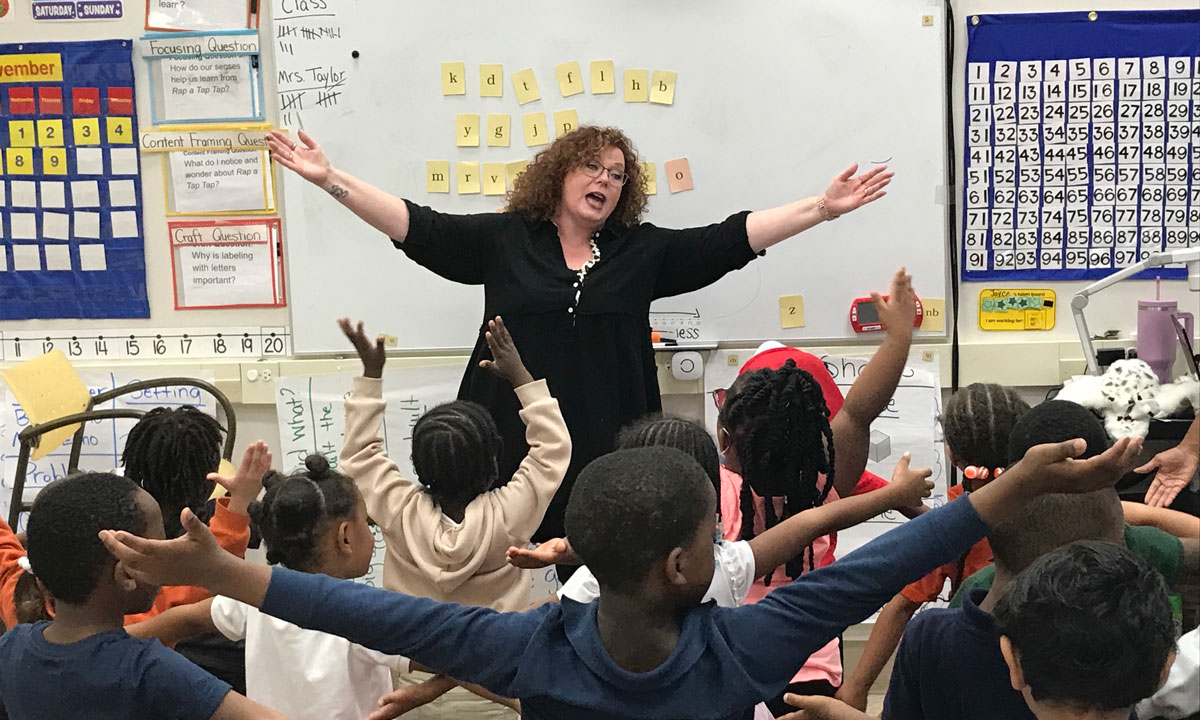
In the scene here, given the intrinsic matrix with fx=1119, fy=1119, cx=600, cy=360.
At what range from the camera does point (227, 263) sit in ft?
11.3

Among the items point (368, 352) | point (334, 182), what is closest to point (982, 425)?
point (368, 352)

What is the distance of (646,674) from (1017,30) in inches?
109

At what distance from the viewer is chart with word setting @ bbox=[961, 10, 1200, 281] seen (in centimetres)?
330

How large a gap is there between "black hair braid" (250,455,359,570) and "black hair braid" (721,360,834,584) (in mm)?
662

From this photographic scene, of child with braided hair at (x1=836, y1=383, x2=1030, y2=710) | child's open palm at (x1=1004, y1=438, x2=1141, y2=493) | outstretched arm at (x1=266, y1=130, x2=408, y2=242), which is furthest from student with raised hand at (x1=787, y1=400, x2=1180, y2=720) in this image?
outstretched arm at (x1=266, y1=130, x2=408, y2=242)

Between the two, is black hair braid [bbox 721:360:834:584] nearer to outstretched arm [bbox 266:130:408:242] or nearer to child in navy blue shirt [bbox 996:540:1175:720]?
child in navy blue shirt [bbox 996:540:1175:720]

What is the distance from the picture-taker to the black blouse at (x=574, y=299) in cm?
271

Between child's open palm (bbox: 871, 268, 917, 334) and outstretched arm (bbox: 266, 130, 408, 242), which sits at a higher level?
outstretched arm (bbox: 266, 130, 408, 242)

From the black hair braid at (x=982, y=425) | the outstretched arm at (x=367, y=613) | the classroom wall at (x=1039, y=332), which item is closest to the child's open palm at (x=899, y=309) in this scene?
the black hair braid at (x=982, y=425)

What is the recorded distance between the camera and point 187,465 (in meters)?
2.11

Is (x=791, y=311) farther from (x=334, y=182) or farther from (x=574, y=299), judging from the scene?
(x=334, y=182)

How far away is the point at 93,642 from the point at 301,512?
418 millimetres

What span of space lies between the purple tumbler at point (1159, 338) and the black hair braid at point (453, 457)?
2.14 metres

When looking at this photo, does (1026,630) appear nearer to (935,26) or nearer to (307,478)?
(307,478)
